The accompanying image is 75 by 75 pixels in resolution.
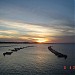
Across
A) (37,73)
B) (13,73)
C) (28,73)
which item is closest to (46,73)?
(37,73)

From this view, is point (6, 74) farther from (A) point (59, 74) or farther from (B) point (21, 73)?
(A) point (59, 74)

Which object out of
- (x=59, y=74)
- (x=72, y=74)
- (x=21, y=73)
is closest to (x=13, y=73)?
(x=21, y=73)

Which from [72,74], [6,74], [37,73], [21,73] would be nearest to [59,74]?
[72,74]

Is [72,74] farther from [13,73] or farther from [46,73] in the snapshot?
[13,73]

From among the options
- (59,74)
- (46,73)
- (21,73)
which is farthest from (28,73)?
(59,74)

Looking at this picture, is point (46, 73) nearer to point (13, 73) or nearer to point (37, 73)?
point (37, 73)

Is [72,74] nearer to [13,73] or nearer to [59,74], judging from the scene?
[59,74]
